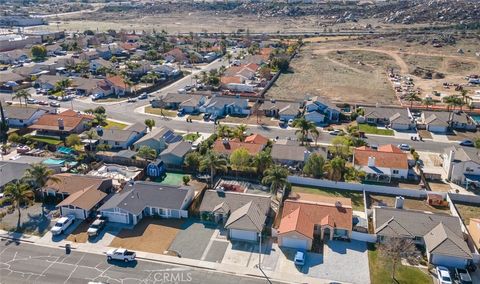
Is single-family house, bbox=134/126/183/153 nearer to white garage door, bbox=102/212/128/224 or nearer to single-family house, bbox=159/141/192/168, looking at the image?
single-family house, bbox=159/141/192/168

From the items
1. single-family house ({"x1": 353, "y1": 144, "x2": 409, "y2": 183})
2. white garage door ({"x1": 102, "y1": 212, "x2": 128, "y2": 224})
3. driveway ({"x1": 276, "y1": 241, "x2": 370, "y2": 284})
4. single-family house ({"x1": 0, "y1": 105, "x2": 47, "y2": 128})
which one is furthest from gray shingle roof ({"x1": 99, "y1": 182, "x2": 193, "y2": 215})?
single-family house ({"x1": 0, "y1": 105, "x2": 47, "y2": 128})

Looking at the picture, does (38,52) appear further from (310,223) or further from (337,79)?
(310,223)

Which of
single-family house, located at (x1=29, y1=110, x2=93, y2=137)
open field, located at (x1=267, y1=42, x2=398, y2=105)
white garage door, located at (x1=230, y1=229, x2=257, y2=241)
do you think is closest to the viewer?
white garage door, located at (x1=230, y1=229, x2=257, y2=241)

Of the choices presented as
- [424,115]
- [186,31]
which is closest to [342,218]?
[424,115]

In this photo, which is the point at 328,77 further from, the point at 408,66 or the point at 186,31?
the point at 186,31

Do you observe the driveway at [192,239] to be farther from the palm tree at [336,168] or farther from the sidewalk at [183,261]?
the palm tree at [336,168]

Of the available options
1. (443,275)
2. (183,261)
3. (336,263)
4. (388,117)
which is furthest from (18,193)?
(388,117)
